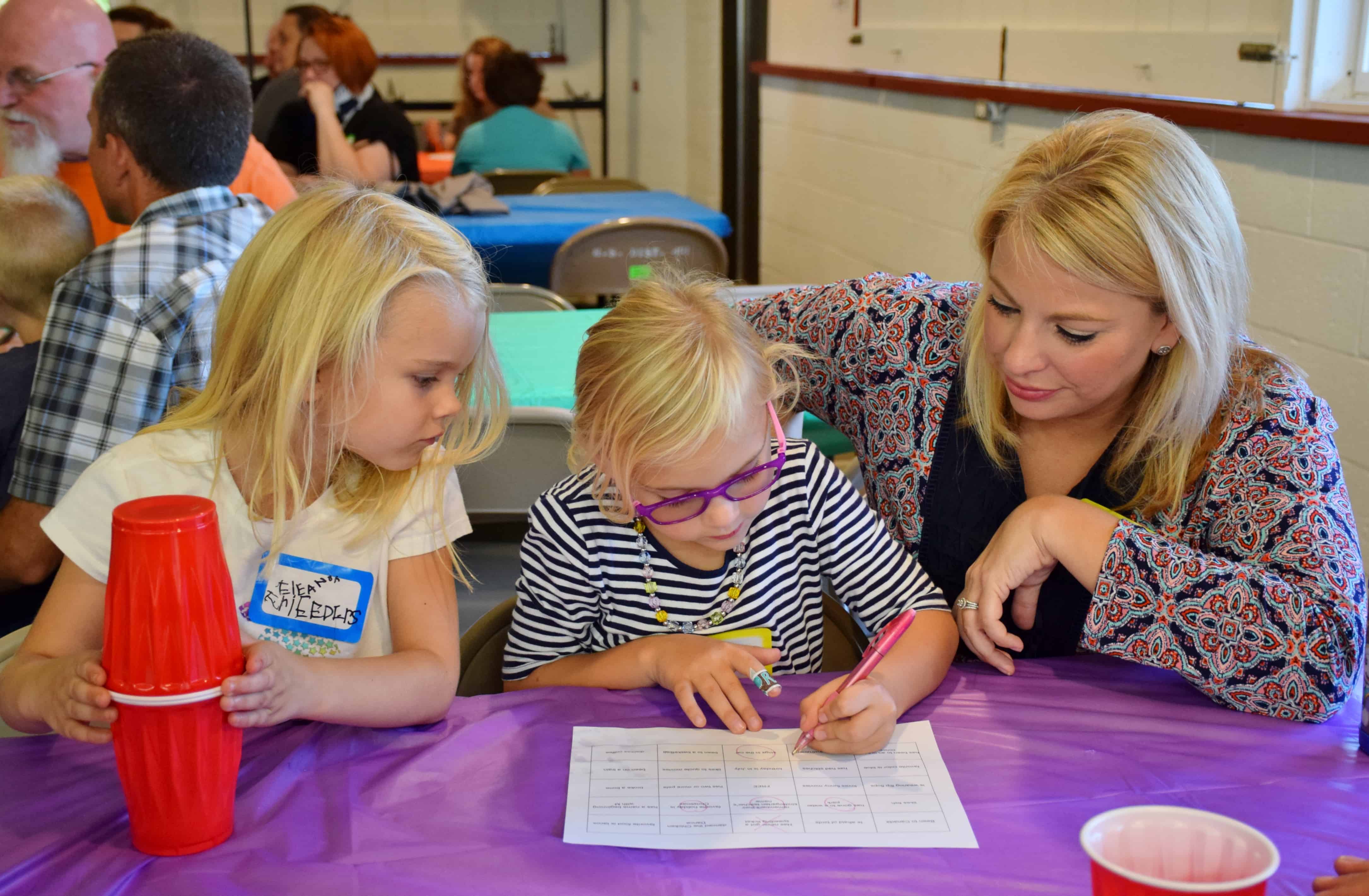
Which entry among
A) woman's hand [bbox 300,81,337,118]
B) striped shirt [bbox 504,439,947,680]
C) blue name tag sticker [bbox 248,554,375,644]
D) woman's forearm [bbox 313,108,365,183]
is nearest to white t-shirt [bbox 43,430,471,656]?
blue name tag sticker [bbox 248,554,375,644]

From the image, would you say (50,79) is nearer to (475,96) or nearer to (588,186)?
(588,186)

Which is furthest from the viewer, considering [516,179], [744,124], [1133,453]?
[744,124]

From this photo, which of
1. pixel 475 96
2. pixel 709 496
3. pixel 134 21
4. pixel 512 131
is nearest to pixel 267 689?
pixel 709 496

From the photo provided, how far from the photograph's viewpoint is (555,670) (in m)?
1.35

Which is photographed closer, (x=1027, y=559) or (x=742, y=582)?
(x=1027, y=559)

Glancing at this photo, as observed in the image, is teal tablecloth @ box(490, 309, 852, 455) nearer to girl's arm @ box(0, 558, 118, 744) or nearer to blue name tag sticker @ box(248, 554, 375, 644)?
blue name tag sticker @ box(248, 554, 375, 644)

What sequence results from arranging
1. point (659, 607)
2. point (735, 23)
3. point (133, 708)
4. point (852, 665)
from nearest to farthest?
point (133, 708) < point (659, 607) < point (852, 665) < point (735, 23)

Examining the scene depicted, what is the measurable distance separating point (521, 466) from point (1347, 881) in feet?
5.46

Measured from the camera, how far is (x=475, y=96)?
22.9ft

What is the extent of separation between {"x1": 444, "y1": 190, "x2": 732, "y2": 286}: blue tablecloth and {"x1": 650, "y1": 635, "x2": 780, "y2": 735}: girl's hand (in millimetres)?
2994

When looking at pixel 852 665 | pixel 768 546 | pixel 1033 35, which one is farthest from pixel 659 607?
pixel 1033 35

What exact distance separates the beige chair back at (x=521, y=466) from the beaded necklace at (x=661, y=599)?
2.40 feet

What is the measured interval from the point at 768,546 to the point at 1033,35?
2647 mm

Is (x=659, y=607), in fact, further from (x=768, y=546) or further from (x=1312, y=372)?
(x=1312, y=372)
